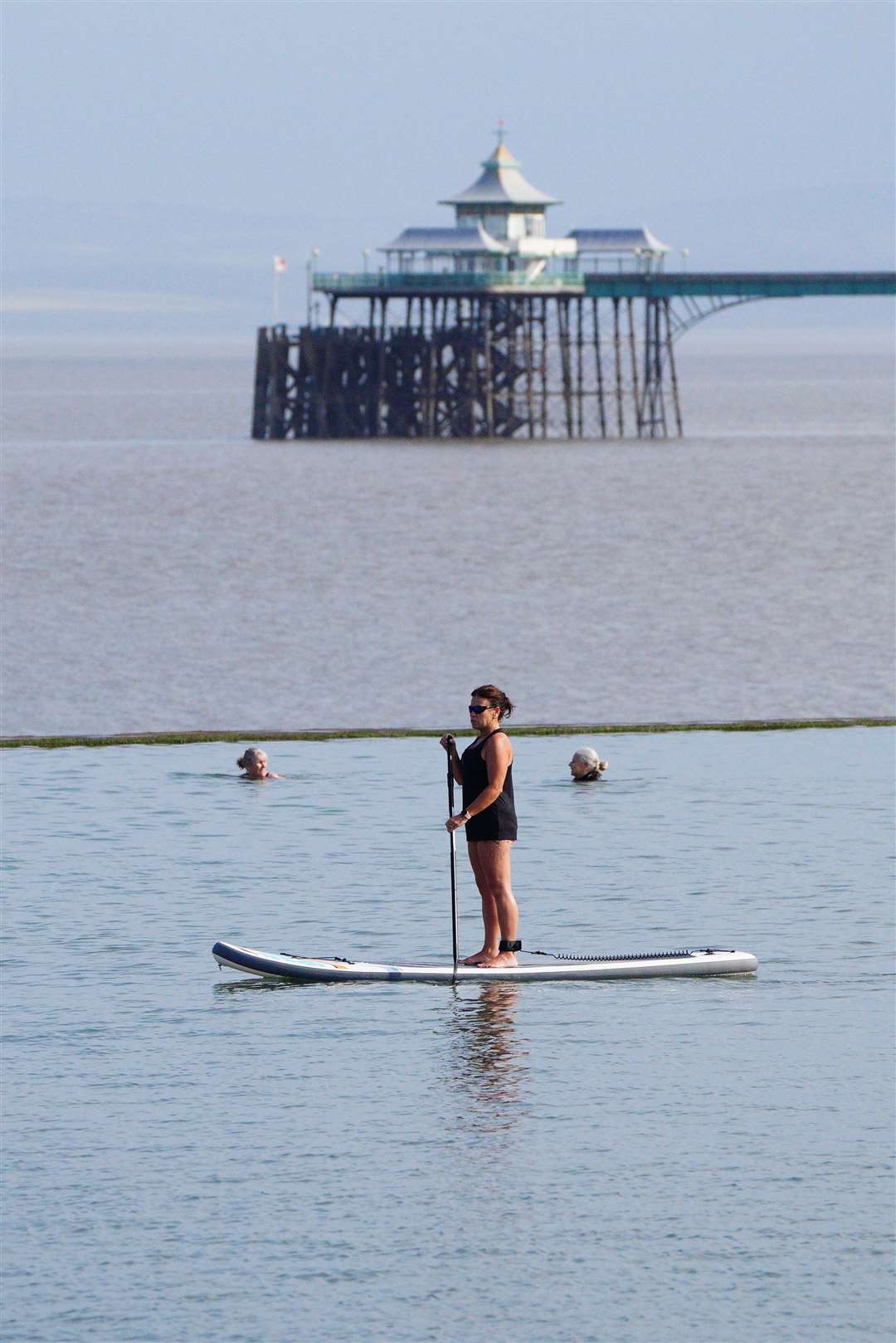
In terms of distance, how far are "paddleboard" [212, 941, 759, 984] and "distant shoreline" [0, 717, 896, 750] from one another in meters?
10.5

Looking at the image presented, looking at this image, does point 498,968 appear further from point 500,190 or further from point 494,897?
point 500,190

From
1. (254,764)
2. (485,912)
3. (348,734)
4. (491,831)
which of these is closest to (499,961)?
(485,912)

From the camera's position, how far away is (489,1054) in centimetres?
1200

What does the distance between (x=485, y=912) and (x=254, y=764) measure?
7244 mm

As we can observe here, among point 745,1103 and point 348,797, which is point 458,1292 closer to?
point 745,1103

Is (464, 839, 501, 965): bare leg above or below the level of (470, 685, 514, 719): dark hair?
below

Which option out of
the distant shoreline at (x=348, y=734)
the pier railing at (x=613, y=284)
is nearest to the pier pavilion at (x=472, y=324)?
the pier railing at (x=613, y=284)

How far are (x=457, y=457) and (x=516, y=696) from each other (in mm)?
61020

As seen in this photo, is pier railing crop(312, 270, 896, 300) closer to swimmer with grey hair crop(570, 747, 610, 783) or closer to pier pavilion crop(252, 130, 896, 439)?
pier pavilion crop(252, 130, 896, 439)

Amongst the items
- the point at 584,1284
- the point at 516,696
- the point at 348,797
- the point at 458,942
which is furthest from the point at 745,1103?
the point at 516,696

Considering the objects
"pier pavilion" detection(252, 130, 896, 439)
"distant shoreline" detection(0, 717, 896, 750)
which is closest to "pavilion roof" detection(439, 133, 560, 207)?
"pier pavilion" detection(252, 130, 896, 439)

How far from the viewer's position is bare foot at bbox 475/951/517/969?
1360cm

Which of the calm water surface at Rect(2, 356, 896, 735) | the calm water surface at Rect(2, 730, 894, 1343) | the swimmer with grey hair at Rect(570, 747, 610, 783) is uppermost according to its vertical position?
the calm water surface at Rect(2, 356, 896, 735)

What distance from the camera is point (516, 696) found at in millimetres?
38438
